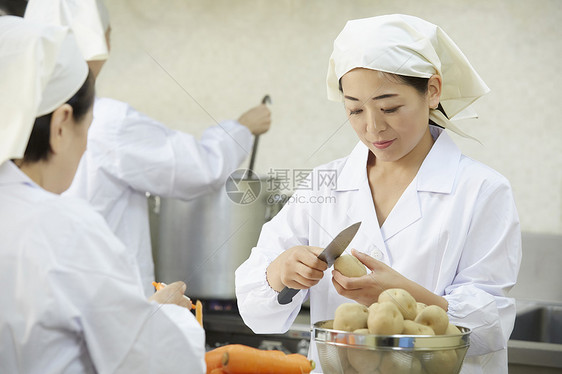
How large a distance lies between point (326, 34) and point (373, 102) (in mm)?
1004

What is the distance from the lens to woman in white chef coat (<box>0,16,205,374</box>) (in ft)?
2.31

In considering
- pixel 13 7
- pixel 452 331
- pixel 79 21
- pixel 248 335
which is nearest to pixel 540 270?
pixel 248 335

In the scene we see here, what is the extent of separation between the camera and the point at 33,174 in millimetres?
812

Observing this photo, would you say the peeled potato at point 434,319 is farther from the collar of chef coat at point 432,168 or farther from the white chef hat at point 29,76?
the white chef hat at point 29,76

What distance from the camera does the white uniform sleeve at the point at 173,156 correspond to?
1618 millimetres

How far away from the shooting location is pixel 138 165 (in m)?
1.63

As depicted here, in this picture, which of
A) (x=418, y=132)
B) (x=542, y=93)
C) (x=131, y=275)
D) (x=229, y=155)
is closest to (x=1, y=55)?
(x=131, y=275)

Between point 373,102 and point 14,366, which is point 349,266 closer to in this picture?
point 373,102

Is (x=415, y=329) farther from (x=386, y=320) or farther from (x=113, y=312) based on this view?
(x=113, y=312)

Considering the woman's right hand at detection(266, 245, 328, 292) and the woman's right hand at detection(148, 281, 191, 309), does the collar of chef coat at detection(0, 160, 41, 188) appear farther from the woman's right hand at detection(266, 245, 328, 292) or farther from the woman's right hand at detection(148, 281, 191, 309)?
the woman's right hand at detection(266, 245, 328, 292)

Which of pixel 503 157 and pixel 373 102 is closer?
pixel 373 102

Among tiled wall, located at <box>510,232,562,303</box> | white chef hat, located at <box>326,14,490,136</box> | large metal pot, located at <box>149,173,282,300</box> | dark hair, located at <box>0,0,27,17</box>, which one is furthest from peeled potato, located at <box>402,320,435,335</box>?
dark hair, located at <box>0,0,27,17</box>

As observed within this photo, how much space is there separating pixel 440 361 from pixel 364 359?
86mm

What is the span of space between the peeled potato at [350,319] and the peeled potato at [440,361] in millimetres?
89
